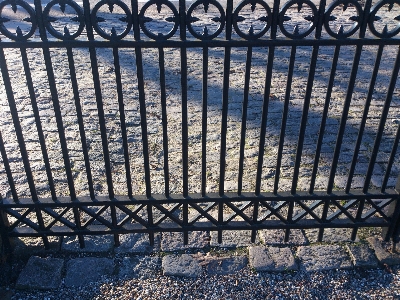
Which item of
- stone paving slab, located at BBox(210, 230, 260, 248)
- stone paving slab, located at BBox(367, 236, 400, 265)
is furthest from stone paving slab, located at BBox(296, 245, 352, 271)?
stone paving slab, located at BBox(210, 230, 260, 248)

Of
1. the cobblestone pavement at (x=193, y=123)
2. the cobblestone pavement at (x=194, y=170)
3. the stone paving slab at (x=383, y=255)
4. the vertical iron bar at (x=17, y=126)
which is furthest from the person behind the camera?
the cobblestone pavement at (x=193, y=123)

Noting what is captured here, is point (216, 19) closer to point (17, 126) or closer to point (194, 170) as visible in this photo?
point (17, 126)

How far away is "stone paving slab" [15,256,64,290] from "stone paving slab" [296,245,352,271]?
5.64 ft

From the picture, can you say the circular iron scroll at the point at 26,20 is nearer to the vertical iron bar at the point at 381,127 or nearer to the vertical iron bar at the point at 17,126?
the vertical iron bar at the point at 17,126

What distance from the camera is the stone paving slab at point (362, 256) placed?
9.90 ft

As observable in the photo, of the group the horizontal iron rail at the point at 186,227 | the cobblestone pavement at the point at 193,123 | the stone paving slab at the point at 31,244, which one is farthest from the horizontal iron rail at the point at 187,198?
the cobblestone pavement at the point at 193,123

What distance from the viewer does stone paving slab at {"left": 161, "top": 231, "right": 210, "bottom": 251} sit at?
124 inches

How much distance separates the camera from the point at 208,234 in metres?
3.27

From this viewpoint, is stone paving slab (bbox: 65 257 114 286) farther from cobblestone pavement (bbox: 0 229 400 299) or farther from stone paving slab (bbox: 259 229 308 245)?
stone paving slab (bbox: 259 229 308 245)

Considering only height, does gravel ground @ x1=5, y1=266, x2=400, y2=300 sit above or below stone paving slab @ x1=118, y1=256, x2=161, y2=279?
below

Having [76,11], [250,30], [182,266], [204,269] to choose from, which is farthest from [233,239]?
[76,11]

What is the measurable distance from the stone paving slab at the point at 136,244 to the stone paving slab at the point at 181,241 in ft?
0.18

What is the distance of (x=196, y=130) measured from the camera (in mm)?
4754

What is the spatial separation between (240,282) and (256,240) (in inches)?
16.1
